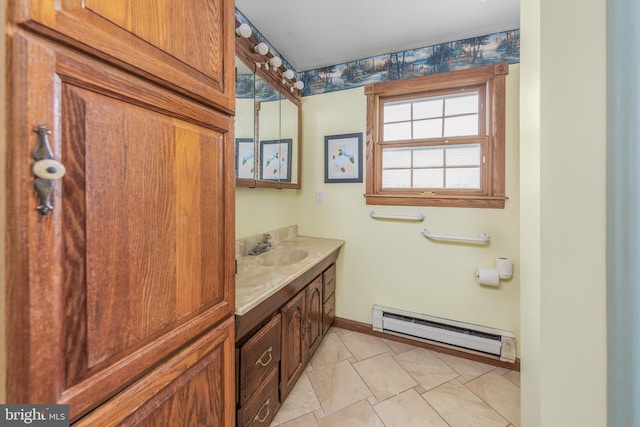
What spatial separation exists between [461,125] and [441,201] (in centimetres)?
66

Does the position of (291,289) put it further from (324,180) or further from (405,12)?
(405,12)

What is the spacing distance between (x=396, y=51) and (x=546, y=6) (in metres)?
1.76

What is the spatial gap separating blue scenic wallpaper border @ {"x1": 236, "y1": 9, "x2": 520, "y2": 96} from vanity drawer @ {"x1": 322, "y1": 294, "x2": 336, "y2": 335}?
6.64ft

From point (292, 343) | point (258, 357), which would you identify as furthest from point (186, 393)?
point (292, 343)

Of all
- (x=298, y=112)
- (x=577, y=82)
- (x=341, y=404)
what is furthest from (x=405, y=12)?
(x=341, y=404)

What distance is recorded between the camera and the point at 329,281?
218 centimetres

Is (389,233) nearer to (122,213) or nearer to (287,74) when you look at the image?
(287,74)

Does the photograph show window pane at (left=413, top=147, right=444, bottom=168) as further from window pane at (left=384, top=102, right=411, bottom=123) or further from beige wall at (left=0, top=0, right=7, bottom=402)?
beige wall at (left=0, top=0, right=7, bottom=402)

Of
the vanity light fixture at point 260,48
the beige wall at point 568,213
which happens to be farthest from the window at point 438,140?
the beige wall at point 568,213

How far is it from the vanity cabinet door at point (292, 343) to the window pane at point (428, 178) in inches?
54.6

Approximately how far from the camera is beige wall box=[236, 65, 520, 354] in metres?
1.86

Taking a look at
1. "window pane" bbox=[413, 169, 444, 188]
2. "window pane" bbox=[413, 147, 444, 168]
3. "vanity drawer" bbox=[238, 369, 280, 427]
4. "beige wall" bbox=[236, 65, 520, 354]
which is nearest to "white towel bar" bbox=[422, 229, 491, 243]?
"beige wall" bbox=[236, 65, 520, 354]

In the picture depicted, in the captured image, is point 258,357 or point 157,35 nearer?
point 157,35

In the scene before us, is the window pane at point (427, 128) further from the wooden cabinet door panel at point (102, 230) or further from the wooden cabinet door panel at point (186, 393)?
the wooden cabinet door panel at point (186, 393)
